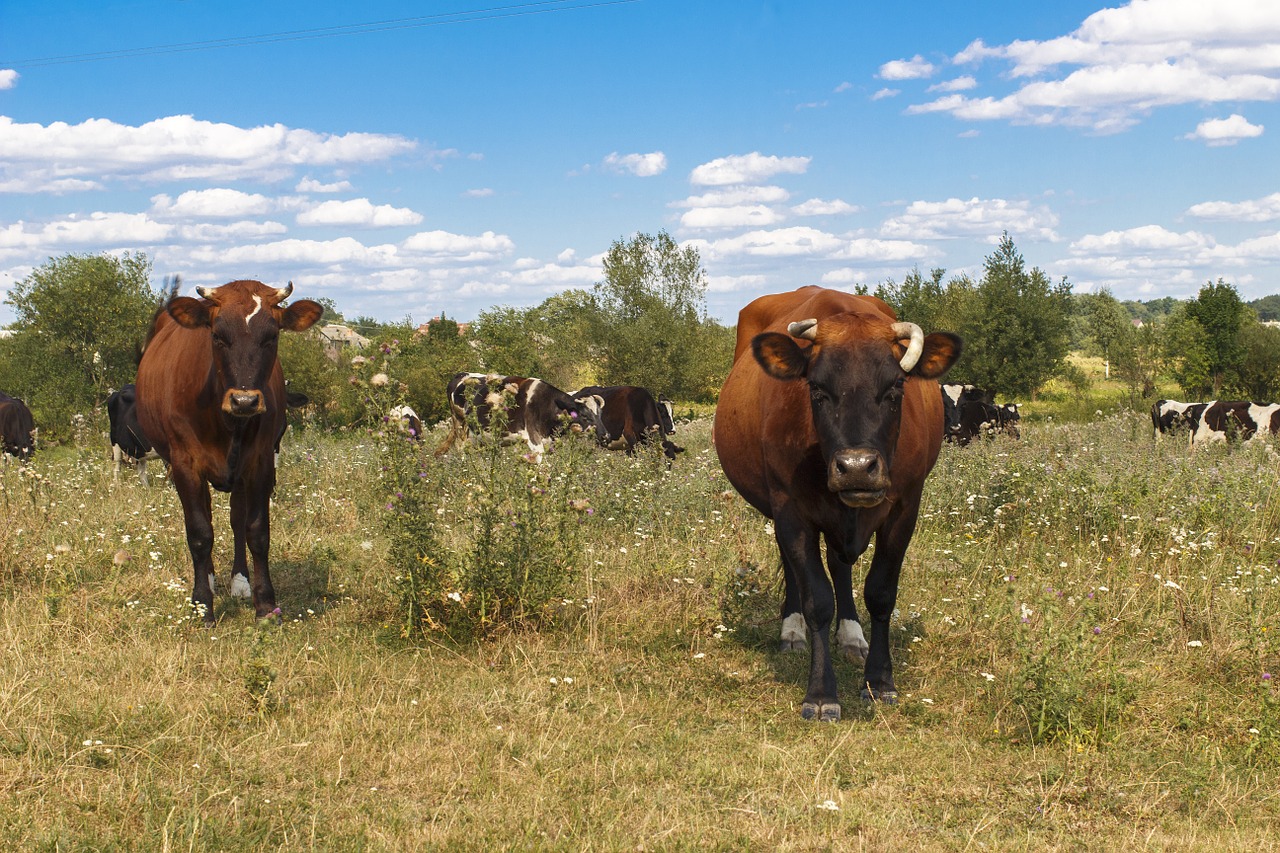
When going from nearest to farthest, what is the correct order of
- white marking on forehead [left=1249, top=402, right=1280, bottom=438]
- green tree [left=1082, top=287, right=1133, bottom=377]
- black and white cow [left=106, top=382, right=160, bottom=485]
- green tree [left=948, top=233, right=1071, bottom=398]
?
black and white cow [left=106, top=382, right=160, bottom=485]
white marking on forehead [left=1249, top=402, right=1280, bottom=438]
green tree [left=948, top=233, right=1071, bottom=398]
green tree [left=1082, top=287, right=1133, bottom=377]

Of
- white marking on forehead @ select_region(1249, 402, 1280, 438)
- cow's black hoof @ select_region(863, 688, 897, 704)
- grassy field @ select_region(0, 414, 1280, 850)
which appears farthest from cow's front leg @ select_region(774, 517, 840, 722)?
white marking on forehead @ select_region(1249, 402, 1280, 438)

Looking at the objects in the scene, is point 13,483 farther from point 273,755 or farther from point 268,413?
point 273,755

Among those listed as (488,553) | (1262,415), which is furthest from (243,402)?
(1262,415)

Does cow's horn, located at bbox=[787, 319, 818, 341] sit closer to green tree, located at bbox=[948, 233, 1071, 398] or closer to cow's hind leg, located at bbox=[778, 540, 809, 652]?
cow's hind leg, located at bbox=[778, 540, 809, 652]

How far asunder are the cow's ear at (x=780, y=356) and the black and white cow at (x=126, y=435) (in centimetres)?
1383

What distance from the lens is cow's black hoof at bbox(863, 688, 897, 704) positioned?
5824 millimetres

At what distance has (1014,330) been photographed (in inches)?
1976

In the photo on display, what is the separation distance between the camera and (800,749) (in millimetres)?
5066

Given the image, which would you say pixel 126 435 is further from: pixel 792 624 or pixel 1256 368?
pixel 1256 368

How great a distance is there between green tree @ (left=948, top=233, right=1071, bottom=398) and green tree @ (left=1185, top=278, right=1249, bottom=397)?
10.8m

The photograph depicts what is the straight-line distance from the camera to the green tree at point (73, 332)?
121ft

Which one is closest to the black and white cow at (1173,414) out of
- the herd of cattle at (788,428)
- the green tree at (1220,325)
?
the herd of cattle at (788,428)

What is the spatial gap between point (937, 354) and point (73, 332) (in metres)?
39.7

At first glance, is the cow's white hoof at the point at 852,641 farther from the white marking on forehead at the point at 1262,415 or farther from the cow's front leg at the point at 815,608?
the white marking on forehead at the point at 1262,415
